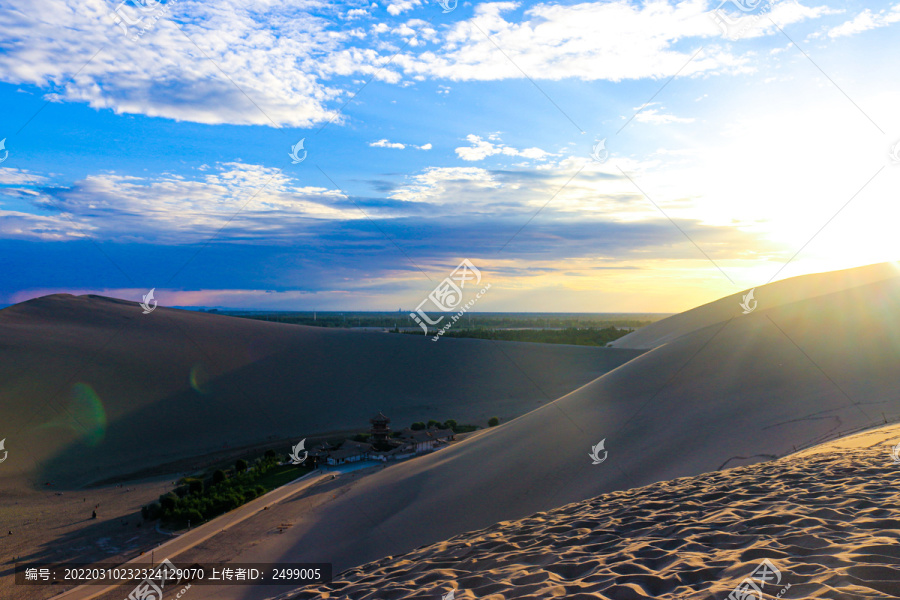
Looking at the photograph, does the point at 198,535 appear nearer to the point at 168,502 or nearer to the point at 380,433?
the point at 168,502

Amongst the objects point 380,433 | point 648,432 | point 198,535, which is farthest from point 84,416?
point 648,432

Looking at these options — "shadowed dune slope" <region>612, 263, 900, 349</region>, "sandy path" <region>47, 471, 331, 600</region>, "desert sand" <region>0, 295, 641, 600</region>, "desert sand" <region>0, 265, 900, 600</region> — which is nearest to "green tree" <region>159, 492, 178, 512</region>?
"desert sand" <region>0, 295, 641, 600</region>

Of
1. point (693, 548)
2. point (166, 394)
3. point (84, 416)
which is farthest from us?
point (166, 394)

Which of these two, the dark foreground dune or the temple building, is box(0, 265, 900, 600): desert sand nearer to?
the dark foreground dune

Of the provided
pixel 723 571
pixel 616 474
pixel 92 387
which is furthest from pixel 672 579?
pixel 92 387

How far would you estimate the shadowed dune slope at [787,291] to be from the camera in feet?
92.4

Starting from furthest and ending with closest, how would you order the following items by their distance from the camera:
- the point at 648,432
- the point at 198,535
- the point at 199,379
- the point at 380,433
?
the point at 199,379, the point at 380,433, the point at 198,535, the point at 648,432

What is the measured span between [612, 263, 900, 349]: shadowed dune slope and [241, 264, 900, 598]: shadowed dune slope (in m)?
4.91

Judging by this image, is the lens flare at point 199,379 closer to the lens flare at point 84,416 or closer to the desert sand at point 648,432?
the lens flare at point 84,416

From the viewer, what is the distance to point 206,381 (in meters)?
34.8

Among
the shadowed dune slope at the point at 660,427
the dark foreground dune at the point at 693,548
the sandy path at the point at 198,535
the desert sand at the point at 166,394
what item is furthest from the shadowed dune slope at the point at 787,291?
the sandy path at the point at 198,535

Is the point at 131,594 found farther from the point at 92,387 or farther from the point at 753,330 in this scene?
the point at 92,387

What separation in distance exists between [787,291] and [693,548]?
37.0 meters

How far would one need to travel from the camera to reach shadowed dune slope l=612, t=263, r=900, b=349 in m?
28.2
